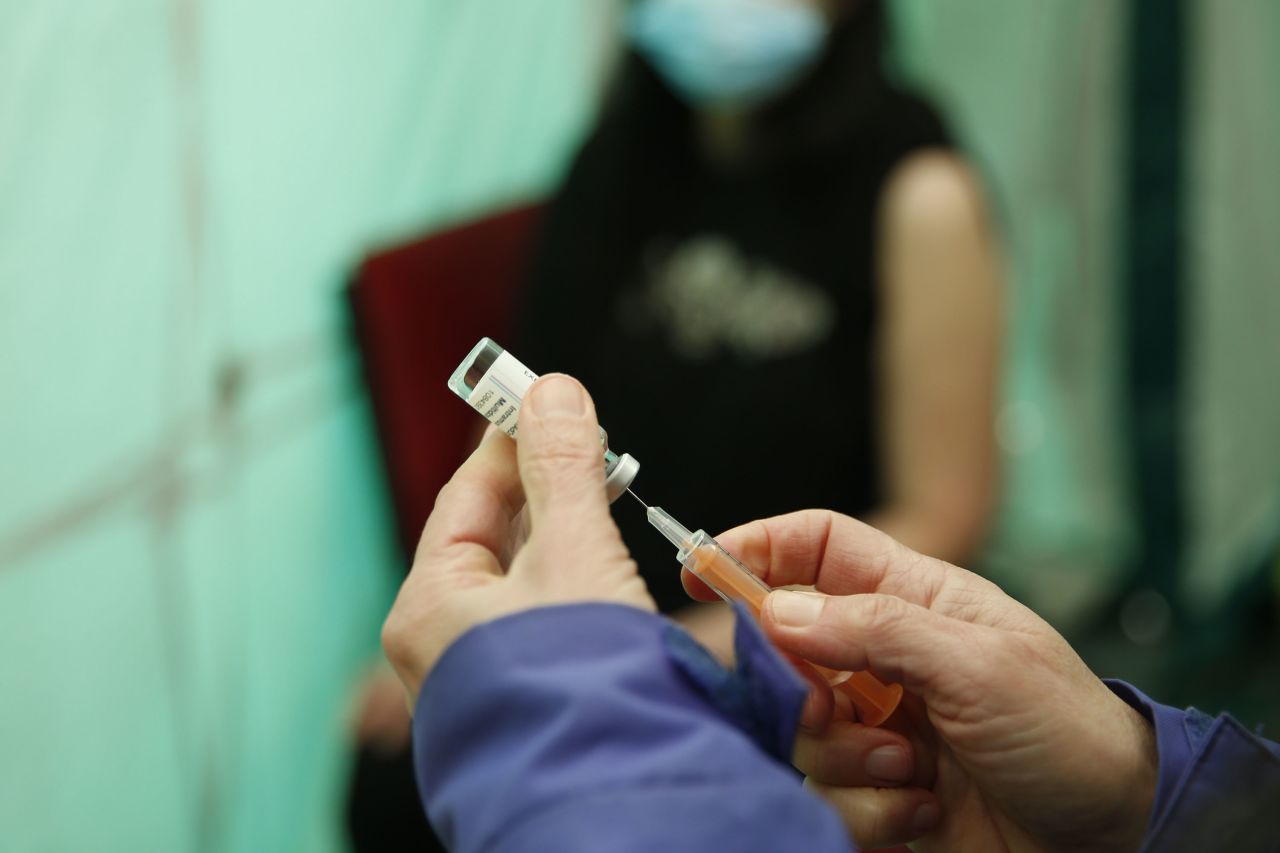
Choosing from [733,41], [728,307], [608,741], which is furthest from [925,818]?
[733,41]

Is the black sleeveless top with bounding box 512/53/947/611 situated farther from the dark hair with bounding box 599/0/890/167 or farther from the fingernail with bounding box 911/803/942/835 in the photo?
the fingernail with bounding box 911/803/942/835

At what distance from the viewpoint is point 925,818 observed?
56 cm

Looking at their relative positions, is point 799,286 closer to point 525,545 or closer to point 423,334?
point 423,334

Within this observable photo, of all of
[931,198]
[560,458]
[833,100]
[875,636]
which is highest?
[833,100]

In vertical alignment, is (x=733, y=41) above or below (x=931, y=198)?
above

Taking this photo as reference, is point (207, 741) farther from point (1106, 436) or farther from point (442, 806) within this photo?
point (1106, 436)

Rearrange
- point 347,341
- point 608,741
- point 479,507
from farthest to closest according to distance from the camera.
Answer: point 347,341, point 479,507, point 608,741

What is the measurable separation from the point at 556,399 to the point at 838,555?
198mm

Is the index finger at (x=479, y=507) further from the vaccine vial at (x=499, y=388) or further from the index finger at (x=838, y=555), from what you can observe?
the index finger at (x=838, y=555)

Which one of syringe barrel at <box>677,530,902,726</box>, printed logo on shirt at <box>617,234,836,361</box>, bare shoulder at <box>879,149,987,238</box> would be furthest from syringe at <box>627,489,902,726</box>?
bare shoulder at <box>879,149,987,238</box>

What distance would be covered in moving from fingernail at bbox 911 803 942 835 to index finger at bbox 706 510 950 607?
0.37 ft

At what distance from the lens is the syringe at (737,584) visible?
1.70 feet

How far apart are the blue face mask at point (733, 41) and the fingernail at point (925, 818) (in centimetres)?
73

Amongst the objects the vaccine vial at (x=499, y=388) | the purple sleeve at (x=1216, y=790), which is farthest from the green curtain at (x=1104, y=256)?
the vaccine vial at (x=499, y=388)
